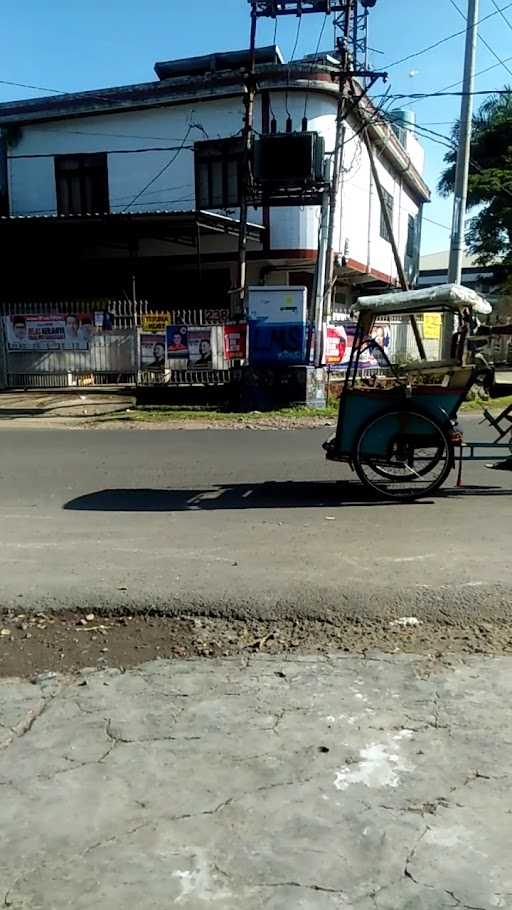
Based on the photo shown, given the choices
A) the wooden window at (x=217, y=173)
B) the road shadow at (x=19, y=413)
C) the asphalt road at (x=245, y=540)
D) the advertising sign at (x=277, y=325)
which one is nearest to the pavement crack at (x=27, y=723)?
the asphalt road at (x=245, y=540)

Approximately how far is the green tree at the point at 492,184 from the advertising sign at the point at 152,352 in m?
22.9

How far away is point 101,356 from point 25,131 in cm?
1029

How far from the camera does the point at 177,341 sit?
54.3ft

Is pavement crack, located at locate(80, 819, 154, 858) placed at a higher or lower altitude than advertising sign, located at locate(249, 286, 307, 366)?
lower

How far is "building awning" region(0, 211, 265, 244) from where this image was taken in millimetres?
18141

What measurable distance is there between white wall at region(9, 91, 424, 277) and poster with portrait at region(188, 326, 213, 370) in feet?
19.7

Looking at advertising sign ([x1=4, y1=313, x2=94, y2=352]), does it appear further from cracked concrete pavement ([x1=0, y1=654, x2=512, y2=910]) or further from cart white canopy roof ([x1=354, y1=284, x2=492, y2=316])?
cracked concrete pavement ([x1=0, y1=654, x2=512, y2=910])

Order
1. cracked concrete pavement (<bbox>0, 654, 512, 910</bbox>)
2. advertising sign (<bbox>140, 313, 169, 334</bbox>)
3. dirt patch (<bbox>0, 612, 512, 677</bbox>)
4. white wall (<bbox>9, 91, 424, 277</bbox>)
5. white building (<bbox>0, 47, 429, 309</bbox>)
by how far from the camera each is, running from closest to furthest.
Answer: cracked concrete pavement (<bbox>0, 654, 512, 910</bbox>), dirt patch (<bbox>0, 612, 512, 677</bbox>), advertising sign (<bbox>140, 313, 169, 334</bbox>), white building (<bbox>0, 47, 429, 309</bbox>), white wall (<bbox>9, 91, 424, 277</bbox>)

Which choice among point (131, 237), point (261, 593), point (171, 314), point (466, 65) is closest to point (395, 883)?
point (261, 593)

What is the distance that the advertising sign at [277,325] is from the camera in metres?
15.3

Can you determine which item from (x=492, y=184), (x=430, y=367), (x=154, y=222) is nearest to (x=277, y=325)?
(x=154, y=222)

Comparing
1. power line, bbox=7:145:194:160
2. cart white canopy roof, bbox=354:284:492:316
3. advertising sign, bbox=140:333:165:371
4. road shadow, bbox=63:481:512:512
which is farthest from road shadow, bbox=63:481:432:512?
power line, bbox=7:145:194:160

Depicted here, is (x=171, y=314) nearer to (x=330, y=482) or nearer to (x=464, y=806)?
(x=330, y=482)

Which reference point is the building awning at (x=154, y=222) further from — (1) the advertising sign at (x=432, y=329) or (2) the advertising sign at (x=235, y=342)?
(1) the advertising sign at (x=432, y=329)
